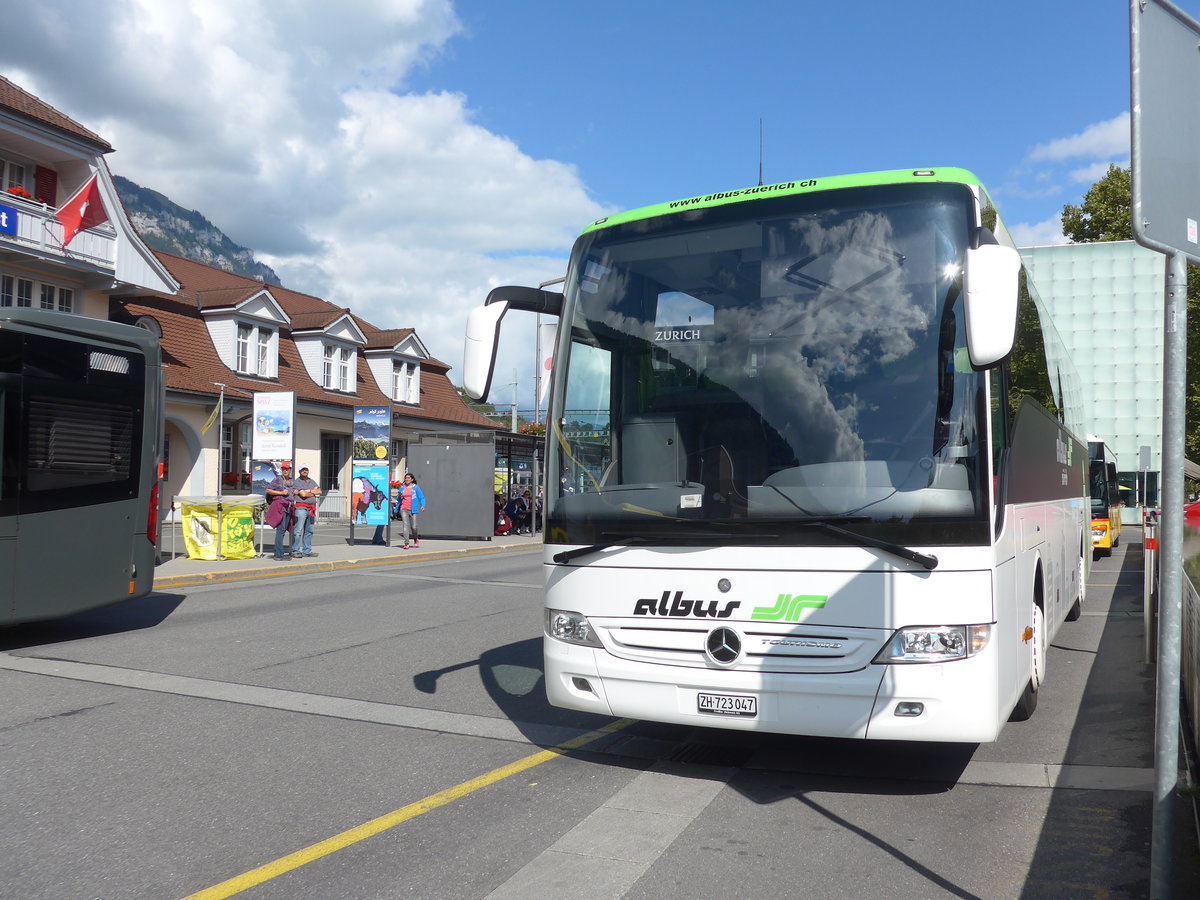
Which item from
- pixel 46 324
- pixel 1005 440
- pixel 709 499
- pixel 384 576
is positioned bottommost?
pixel 384 576

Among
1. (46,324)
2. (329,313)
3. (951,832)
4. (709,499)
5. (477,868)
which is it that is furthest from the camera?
(329,313)

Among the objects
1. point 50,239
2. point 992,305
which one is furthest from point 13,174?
point 992,305

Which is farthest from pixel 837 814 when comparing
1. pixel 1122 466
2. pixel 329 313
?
pixel 329 313

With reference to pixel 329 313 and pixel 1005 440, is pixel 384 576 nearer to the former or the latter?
pixel 1005 440

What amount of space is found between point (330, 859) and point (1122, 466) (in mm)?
23537

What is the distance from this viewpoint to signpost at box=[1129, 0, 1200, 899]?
3.03 m

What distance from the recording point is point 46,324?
9.59 metres

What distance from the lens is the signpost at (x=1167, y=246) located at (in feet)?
9.93

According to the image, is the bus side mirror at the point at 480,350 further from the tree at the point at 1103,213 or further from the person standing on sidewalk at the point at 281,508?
the tree at the point at 1103,213

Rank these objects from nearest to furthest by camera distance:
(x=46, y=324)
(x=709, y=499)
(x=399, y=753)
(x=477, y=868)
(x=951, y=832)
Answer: (x=477, y=868)
(x=951, y=832)
(x=709, y=499)
(x=399, y=753)
(x=46, y=324)

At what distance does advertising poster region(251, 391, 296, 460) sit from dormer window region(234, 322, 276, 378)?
39.7 ft

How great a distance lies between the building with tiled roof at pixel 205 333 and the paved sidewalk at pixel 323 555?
2.08 metres

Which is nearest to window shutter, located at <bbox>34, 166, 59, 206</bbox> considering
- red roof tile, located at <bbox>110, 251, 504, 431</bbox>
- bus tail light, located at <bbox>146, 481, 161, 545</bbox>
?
red roof tile, located at <bbox>110, 251, 504, 431</bbox>

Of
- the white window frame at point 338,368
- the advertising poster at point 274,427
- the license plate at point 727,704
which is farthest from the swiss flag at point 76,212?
the license plate at point 727,704
